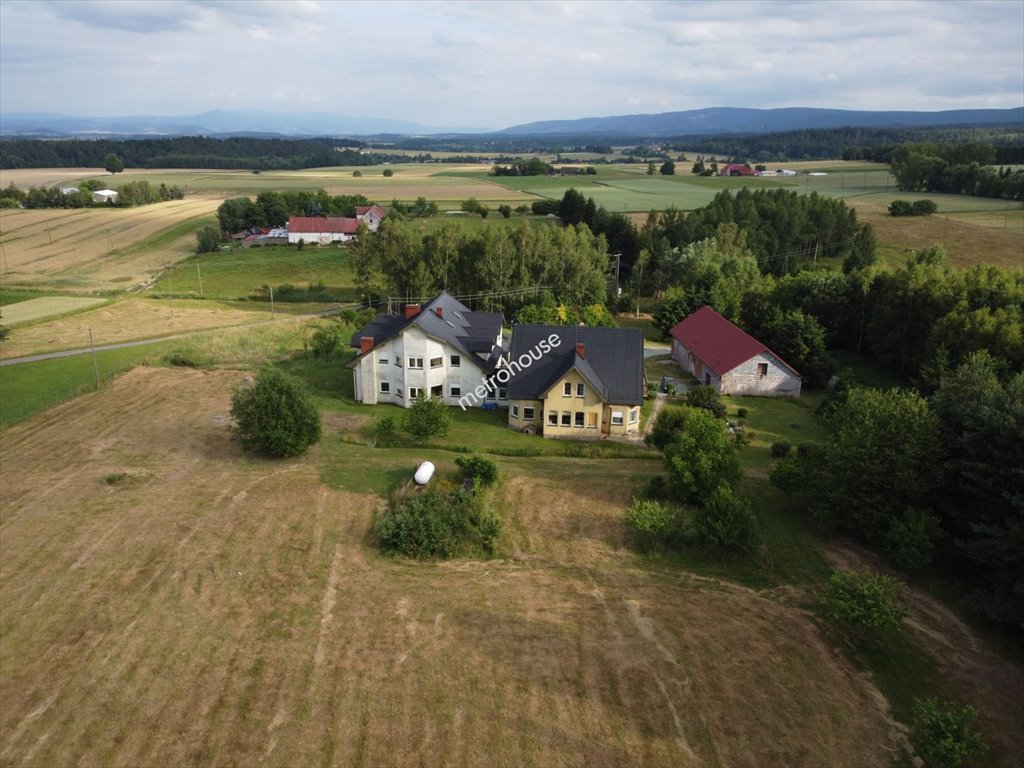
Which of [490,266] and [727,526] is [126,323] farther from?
[727,526]

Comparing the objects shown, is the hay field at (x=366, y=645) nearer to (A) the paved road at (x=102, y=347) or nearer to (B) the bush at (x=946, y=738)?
(B) the bush at (x=946, y=738)

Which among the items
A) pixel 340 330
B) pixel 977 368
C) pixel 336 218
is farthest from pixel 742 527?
pixel 336 218

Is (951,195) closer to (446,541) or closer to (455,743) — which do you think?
(446,541)

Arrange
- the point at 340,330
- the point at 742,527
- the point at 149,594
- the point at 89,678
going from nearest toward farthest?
the point at 89,678
the point at 149,594
the point at 742,527
the point at 340,330

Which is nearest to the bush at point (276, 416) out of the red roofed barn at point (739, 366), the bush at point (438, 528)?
the bush at point (438, 528)

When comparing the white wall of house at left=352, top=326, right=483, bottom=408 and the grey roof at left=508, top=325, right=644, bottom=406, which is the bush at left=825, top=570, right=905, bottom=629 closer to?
the grey roof at left=508, top=325, right=644, bottom=406

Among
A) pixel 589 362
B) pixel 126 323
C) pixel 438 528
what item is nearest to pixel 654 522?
pixel 438 528

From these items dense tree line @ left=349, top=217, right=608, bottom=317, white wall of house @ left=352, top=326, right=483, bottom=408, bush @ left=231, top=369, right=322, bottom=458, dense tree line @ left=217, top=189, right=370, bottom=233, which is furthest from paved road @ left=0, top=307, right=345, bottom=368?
dense tree line @ left=217, top=189, right=370, bottom=233
